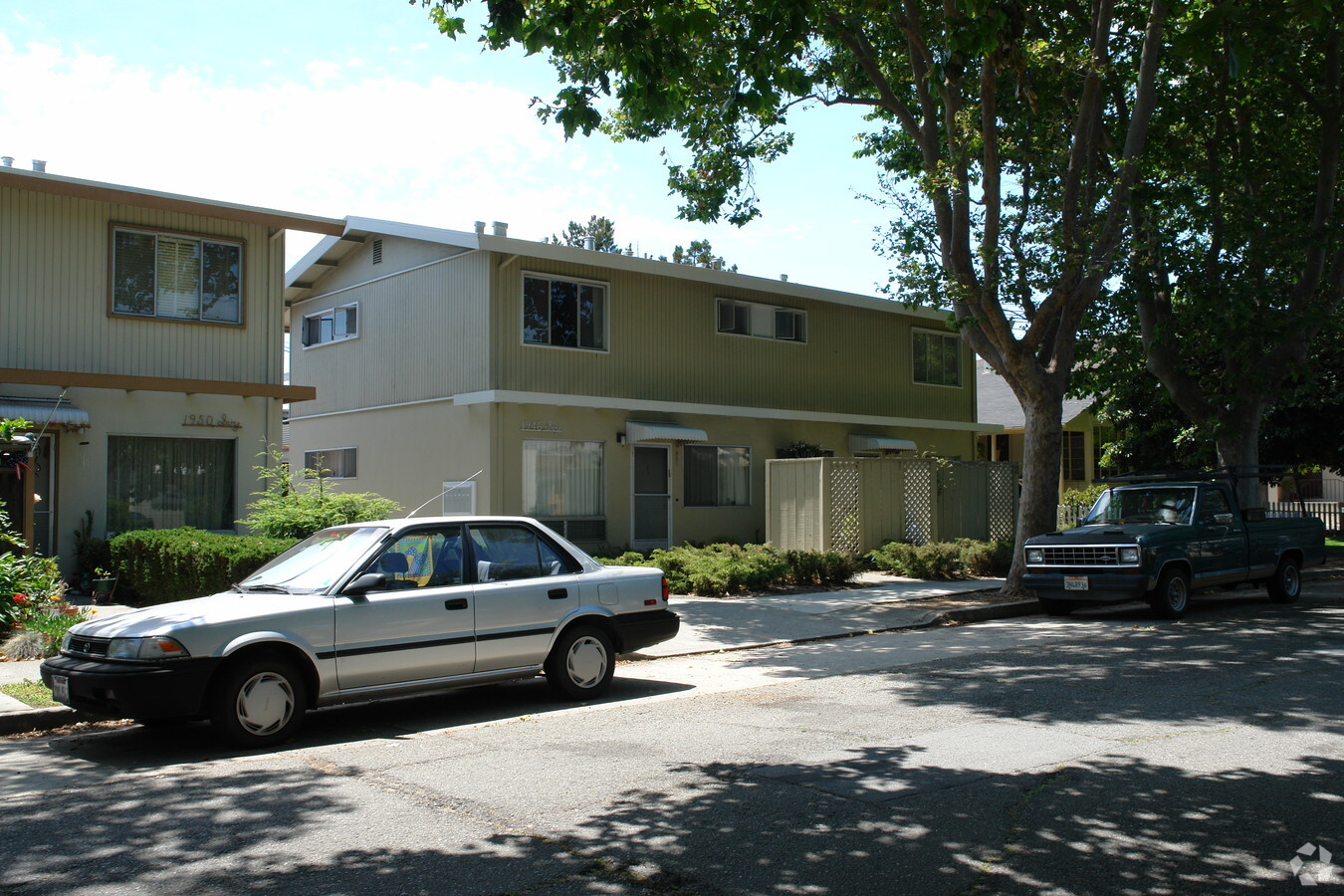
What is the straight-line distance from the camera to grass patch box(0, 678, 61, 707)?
8.57 meters

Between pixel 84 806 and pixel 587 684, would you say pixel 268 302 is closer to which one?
pixel 587 684

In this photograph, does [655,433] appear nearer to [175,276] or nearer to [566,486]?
[566,486]

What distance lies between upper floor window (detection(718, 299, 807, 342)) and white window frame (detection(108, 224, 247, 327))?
9.67 metres

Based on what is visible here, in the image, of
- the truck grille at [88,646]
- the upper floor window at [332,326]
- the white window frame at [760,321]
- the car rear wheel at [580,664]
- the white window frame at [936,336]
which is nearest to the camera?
the truck grille at [88,646]

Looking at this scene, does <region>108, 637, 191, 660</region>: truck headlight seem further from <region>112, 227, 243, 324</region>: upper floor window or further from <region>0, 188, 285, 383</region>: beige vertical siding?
<region>112, 227, 243, 324</region>: upper floor window

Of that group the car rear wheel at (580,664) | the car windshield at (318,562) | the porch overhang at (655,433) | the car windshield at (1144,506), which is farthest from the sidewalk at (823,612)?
the porch overhang at (655,433)

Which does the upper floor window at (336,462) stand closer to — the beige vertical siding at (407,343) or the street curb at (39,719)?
the beige vertical siding at (407,343)

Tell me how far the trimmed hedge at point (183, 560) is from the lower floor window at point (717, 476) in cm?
979

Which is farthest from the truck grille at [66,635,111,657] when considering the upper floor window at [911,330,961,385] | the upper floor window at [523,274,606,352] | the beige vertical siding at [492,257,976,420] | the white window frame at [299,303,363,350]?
the upper floor window at [911,330,961,385]

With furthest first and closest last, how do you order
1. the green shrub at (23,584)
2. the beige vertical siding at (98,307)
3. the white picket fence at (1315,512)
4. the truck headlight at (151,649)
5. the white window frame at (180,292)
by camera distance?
the white picket fence at (1315,512) → the white window frame at (180,292) → the beige vertical siding at (98,307) → the green shrub at (23,584) → the truck headlight at (151,649)

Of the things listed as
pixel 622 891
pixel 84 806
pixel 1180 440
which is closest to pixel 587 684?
pixel 84 806

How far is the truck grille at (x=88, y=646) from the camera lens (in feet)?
24.5

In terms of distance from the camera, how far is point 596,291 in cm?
2100

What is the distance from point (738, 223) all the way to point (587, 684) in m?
10.7
